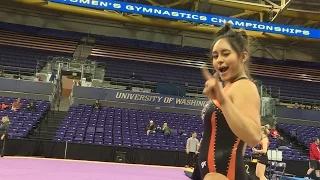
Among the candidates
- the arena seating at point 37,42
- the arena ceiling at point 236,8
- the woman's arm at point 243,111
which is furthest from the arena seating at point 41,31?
the woman's arm at point 243,111

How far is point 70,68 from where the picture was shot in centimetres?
1900

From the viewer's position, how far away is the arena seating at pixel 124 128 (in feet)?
44.0

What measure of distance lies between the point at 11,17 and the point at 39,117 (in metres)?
10.7

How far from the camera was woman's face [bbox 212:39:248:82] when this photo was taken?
1477 millimetres

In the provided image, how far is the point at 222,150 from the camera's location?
4.95ft

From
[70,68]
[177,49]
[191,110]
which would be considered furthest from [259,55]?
[70,68]

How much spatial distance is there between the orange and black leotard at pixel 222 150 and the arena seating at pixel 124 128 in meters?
11.8

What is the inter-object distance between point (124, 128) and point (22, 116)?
4697 mm

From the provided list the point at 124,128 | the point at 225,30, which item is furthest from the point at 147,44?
the point at 225,30

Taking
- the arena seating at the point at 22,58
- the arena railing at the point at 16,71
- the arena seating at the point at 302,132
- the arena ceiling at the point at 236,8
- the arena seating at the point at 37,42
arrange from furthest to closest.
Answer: the arena seating at the point at 37,42 < the arena ceiling at the point at 236,8 < the arena seating at the point at 22,58 < the arena railing at the point at 16,71 < the arena seating at the point at 302,132

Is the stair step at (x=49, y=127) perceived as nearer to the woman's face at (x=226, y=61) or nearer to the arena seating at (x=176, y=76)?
the arena seating at (x=176, y=76)

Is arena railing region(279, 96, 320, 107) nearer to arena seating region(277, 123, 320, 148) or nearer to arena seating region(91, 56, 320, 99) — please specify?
arena seating region(91, 56, 320, 99)

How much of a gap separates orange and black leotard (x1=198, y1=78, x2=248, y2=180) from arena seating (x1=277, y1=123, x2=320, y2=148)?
1698 centimetres

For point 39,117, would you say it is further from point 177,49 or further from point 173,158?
point 177,49
